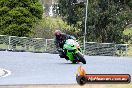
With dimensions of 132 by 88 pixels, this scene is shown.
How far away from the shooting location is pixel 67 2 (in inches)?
1793

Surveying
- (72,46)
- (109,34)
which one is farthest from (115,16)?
(72,46)

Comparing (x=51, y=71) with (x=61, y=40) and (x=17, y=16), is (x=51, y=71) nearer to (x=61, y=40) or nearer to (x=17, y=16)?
(x=61, y=40)

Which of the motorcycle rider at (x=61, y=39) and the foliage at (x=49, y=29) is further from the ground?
the motorcycle rider at (x=61, y=39)

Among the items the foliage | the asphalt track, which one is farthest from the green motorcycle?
the foliage

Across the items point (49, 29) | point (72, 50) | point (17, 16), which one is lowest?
point (49, 29)

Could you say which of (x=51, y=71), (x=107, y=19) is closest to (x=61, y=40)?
(x=51, y=71)

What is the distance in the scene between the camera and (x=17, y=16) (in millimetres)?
41875

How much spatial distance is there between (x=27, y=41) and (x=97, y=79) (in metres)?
27.8

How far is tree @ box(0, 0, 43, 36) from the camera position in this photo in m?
41.4

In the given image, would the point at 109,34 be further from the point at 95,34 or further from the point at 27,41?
the point at 27,41

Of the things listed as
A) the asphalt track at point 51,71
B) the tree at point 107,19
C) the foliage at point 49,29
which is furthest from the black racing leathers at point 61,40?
the foliage at point 49,29

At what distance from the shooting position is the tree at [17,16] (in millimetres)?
41438

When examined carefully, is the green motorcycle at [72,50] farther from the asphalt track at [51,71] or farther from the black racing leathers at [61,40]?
the asphalt track at [51,71]

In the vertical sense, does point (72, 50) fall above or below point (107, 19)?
below
